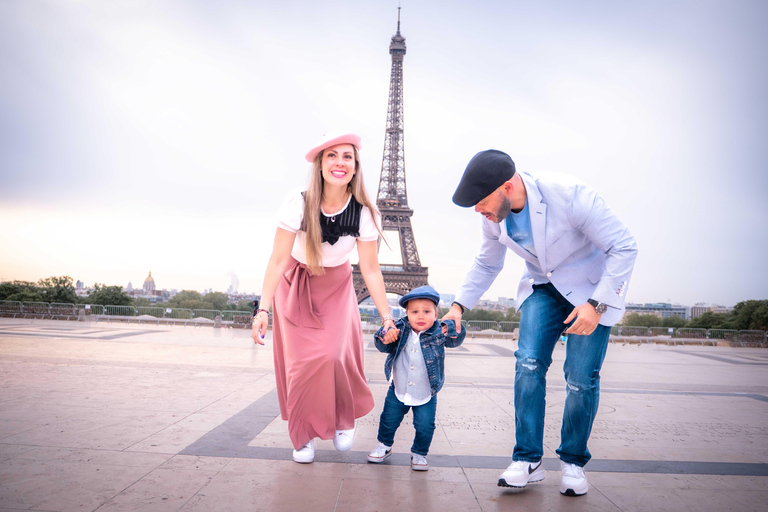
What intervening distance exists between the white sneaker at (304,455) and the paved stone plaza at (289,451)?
82 mm

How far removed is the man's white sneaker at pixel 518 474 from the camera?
2494 mm

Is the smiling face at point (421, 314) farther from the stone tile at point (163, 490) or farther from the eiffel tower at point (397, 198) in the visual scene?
the eiffel tower at point (397, 198)

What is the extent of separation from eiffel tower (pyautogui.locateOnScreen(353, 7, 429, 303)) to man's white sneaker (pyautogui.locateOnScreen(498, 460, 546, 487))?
86.5 feet

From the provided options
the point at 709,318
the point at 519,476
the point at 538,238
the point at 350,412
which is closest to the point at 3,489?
the point at 350,412

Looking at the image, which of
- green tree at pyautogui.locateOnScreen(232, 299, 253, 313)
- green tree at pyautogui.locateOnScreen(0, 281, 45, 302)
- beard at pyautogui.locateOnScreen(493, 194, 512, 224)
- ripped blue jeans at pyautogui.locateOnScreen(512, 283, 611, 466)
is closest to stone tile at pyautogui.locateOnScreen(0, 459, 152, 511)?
ripped blue jeans at pyautogui.locateOnScreen(512, 283, 611, 466)

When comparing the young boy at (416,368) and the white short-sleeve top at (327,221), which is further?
the white short-sleeve top at (327,221)

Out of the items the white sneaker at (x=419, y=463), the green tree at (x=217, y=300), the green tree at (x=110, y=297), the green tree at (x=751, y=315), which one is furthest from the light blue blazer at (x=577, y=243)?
the green tree at (x=217, y=300)

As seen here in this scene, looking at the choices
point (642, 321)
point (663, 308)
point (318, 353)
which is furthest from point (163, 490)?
point (663, 308)

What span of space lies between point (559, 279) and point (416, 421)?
113 centimetres

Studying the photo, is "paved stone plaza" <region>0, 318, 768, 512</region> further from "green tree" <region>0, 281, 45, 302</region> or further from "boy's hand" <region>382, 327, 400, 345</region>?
"green tree" <region>0, 281, 45, 302</region>

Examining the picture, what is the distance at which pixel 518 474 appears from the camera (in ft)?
8.21

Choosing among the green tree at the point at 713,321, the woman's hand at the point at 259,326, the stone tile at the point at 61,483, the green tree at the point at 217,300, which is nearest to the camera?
the stone tile at the point at 61,483

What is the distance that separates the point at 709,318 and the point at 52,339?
51.7 metres

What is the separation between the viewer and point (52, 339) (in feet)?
31.0
